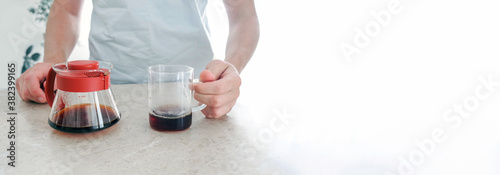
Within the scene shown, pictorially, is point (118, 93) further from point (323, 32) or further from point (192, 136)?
point (323, 32)

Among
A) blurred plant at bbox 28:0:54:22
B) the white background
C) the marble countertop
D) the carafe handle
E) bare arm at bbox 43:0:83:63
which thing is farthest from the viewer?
blurred plant at bbox 28:0:54:22

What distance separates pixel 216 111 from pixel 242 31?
572mm

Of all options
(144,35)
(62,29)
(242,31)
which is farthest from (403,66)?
(62,29)

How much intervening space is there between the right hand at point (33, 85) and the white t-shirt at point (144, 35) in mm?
429

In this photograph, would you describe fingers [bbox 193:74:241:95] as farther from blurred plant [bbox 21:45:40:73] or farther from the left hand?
blurred plant [bbox 21:45:40:73]

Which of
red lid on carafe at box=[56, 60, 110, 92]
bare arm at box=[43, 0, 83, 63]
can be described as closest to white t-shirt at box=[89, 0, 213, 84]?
bare arm at box=[43, 0, 83, 63]

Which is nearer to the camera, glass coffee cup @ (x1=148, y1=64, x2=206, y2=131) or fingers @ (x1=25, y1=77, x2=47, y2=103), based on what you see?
glass coffee cup @ (x1=148, y1=64, x2=206, y2=131)

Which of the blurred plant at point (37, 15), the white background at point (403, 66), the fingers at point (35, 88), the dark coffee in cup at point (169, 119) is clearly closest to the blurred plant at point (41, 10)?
the blurred plant at point (37, 15)

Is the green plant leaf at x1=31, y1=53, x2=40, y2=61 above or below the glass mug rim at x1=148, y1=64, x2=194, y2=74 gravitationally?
above

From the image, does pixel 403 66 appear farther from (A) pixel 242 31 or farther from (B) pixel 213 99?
(B) pixel 213 99

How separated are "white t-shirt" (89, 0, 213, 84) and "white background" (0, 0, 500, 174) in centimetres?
46

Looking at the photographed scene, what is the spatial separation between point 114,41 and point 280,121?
803mm

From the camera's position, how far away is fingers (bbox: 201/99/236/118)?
0.89 metres

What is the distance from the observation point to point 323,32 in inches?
90.4
